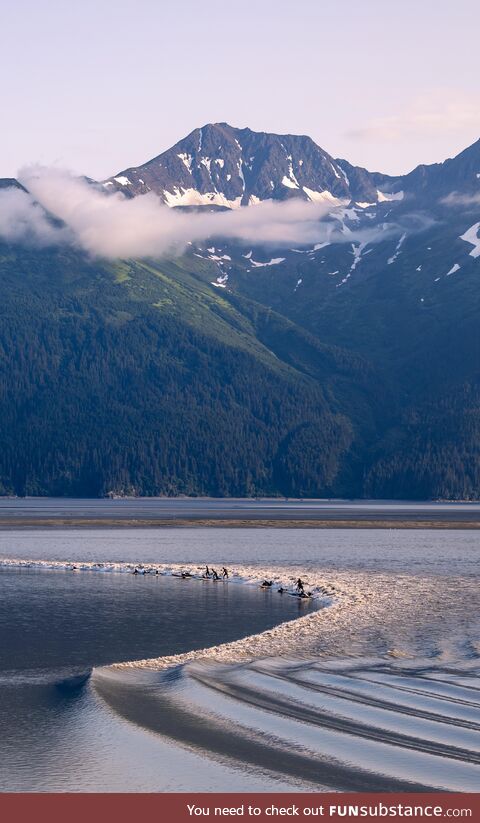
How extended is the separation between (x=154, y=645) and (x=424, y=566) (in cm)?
5697

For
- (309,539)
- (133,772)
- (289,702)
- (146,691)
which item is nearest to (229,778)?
(133,772)

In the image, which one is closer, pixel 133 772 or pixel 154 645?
pixel 133 772

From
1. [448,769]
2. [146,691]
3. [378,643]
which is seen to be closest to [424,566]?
[378,643]

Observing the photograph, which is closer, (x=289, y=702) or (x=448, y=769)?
(x=448, y=769)

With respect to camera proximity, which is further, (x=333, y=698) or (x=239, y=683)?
(x=239, y=683)

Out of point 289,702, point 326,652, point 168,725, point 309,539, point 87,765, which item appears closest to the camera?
point 87,765

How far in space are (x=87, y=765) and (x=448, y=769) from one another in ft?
37.1

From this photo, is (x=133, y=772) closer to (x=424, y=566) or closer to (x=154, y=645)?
(x=154, y=645)

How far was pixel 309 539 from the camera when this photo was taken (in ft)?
547

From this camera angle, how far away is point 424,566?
11025 cm

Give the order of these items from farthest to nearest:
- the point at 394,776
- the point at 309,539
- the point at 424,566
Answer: the point at 309,539, the point at 424,566, the point at 394,776

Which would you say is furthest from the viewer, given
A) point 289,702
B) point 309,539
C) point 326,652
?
point 309,539

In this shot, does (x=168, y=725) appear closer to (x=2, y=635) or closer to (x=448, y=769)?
(x=448, y=769)

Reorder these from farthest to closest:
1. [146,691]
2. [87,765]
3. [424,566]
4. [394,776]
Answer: [424,566]
[146,691]
[87,765]
[394,776]
